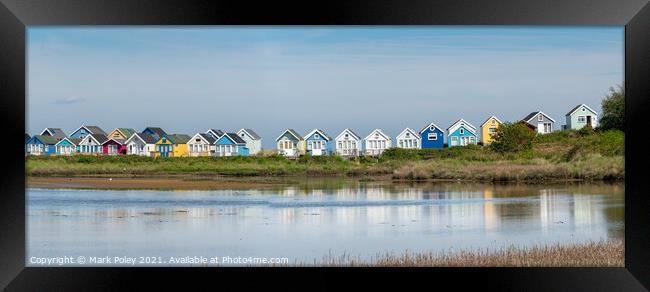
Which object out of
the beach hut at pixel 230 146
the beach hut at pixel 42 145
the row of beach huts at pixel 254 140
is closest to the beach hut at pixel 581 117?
the row of beach huts at pixel 254 140

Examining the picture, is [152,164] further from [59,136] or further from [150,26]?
[150,26]

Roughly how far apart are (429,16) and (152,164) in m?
4.66

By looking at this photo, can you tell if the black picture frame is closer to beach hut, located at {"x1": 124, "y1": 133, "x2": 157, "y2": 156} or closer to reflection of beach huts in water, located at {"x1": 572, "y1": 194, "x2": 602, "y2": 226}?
reflection of beach huts in water, located at {"x1": 572, "y1": 194, "x2": 602, "y2": 226}

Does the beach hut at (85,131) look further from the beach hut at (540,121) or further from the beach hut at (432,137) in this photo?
the beach hut at (540,121)

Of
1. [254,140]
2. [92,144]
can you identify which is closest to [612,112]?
[254,140]

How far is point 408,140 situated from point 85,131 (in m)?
3.64

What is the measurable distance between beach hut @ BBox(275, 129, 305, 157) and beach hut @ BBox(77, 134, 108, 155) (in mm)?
1994

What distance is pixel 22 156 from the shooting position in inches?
240

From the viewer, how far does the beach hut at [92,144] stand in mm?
8226

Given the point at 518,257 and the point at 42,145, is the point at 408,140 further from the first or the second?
the point at 42,145

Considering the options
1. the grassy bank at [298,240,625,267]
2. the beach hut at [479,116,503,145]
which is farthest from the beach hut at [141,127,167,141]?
the beach hut at [479,116,503,145]

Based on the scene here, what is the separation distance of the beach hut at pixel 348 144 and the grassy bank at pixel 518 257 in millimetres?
1845

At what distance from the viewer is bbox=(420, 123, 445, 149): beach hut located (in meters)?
8.24

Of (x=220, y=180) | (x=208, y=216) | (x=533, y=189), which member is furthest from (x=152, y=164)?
(x=533, y=189)
